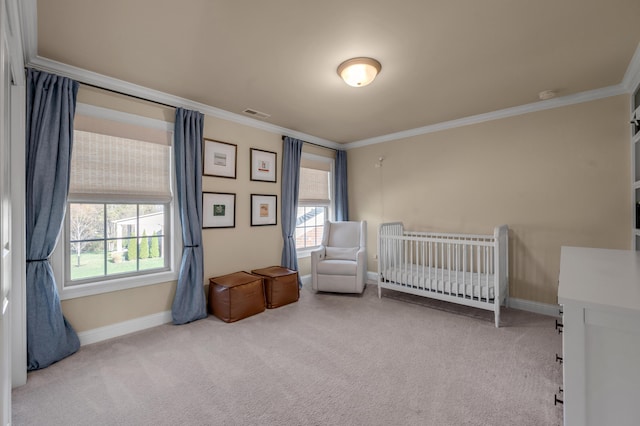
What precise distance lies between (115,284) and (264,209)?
177cm

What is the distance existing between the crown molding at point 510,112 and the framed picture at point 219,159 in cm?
222

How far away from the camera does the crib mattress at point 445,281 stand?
2.98 m

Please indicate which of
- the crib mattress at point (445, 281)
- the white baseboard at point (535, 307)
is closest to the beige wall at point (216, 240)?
the crib mattress at point (445, 281)

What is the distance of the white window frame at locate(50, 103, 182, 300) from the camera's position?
236 centimetres

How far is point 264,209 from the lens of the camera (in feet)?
12.6

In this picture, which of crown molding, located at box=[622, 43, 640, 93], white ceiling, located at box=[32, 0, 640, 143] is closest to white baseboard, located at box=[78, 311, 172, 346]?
white ceiling, located at box=[32, 0, 640, 143]

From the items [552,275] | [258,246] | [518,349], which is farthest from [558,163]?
[258,246]

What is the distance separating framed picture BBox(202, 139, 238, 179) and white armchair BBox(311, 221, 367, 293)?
4.96 ft

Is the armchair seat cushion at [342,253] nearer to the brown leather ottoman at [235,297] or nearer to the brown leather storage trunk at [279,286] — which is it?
the brown leather storage trunk at [279,286]

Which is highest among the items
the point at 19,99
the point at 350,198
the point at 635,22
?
the point at 635,22

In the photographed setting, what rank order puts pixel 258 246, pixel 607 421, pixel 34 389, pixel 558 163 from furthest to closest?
1. pixel 258 246
2. pixel 558 163
3. pixel 34 389
4. pixel 607 421

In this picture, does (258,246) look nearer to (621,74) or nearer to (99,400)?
(99,400)

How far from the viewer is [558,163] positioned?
310 centimetres

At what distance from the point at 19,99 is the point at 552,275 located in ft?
15.8
